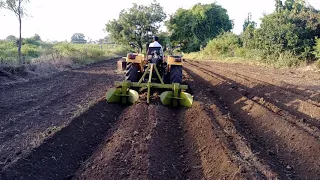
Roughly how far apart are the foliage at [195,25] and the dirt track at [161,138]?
25.1 metres

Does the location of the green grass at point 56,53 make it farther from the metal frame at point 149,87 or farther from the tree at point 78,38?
the tree at point 78,38

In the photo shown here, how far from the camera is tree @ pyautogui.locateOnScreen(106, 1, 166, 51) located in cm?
3077

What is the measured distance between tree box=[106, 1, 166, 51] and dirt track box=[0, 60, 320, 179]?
840 inches

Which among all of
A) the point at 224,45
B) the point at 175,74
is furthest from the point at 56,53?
the point at 224,45

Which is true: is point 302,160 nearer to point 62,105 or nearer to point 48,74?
point 62,105

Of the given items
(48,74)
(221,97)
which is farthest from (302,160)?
(48,74)

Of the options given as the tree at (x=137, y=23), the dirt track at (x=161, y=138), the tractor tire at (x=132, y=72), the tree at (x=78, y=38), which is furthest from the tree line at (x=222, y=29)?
the tree at (x=78, y=38)

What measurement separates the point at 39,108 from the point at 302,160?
5738mm

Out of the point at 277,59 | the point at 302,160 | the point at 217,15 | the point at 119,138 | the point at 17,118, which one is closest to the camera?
the point at 302,160

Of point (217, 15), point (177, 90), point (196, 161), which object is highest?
point (217, 15)

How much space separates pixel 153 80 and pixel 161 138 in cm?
423

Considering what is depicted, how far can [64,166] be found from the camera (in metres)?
5.04

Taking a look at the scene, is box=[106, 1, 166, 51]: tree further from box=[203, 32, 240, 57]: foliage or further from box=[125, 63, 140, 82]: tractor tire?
box=[125, 63, 140, 82]: tractor tire

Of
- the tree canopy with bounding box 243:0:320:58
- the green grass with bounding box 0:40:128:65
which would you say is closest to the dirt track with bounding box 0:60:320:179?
the tree canopy with bounding box 243:0:320:58
